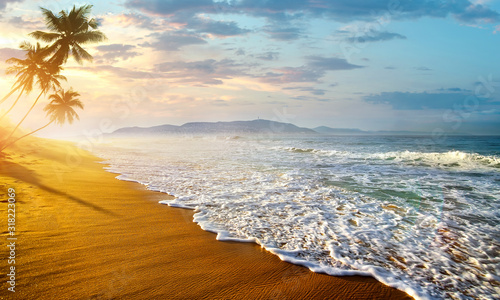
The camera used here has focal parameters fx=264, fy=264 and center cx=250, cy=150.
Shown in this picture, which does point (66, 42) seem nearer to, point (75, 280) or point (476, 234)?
point (75, 280)

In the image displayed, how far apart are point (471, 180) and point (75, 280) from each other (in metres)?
13.6

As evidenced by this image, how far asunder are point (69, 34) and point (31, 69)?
461 centimetres

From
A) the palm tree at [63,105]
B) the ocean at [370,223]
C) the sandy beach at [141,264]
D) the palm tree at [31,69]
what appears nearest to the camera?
the sandy beach at [141,264]

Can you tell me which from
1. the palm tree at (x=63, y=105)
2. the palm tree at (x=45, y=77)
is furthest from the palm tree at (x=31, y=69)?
the palm tree at (x=63, y=105)

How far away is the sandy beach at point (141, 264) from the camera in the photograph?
2855mm

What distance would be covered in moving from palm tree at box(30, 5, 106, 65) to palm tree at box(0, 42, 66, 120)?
27.4 inches

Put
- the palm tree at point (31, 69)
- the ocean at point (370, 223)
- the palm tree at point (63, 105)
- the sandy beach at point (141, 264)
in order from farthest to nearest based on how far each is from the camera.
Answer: the palm tree at point (63, 105)
the palm tree at point (31, 69)
the ocean at point (370, 223)
the sandy beach at point (141, 264)

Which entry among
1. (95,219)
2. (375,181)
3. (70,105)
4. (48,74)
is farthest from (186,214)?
(70,105)

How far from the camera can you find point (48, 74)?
23.5m

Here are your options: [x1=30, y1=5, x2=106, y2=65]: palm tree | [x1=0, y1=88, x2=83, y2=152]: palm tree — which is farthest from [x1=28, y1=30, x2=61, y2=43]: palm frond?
[x1=0, y1=88, x2=83, y2=152]: palm tree

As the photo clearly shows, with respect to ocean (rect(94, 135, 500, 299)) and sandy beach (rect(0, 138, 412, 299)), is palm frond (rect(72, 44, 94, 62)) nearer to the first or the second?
ocean (rect(94, 135, 500, 299))

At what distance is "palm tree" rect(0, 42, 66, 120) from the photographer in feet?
69.7

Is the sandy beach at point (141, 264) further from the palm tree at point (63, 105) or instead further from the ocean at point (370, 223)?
the palm tree at point (63, 105)

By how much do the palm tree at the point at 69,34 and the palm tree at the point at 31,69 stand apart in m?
0.70
